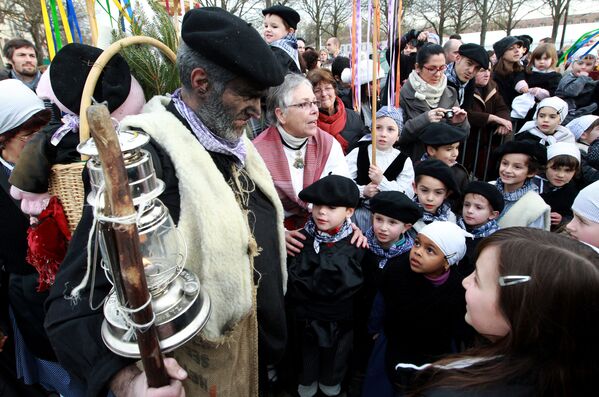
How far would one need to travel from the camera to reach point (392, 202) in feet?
8.11

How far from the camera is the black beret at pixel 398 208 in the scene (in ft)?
8.05

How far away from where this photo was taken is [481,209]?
106 inches

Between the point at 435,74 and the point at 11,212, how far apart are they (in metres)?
3.66

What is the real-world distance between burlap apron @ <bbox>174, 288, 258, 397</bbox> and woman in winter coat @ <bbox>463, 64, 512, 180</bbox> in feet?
12.2

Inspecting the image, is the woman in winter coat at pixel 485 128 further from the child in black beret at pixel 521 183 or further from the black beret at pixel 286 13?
the black beret at pixel 286 13

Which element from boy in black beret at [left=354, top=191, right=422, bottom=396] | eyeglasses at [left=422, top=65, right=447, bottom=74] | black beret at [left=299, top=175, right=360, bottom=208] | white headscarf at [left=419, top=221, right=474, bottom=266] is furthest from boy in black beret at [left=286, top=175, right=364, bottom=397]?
eyeglasses at [left=422, top=65, right=447, bottom=74]

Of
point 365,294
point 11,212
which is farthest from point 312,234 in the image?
point 11,212

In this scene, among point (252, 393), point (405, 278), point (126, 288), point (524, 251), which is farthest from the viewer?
point (405, 278)

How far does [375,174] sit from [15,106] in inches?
91.0

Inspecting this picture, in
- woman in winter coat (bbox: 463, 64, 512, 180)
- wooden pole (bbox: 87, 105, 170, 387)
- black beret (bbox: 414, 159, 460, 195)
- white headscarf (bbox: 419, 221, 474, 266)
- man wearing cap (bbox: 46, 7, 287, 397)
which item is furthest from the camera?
woman in winter coat (bbox: 463, 64, 512, 180)

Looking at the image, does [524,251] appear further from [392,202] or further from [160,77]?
[160,77]

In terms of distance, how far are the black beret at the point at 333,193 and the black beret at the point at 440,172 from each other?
690mm

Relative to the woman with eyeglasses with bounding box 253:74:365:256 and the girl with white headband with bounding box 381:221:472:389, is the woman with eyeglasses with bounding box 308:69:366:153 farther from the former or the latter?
the girl with white headband with bounding box 381:221:472:389

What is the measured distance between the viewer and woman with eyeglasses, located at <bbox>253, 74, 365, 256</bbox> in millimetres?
2604
